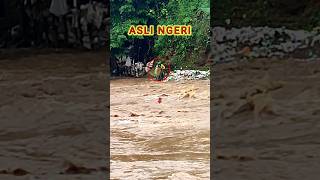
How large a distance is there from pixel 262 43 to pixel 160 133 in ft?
23.5

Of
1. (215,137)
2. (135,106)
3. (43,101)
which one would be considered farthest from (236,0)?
(215,137)

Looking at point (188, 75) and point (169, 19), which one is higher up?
point (169, 19)

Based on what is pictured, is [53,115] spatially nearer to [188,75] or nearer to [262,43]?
[262,43]

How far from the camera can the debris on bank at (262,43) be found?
15.1 m

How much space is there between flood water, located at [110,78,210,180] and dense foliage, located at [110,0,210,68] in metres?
2.86

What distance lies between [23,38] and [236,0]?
19.9ft

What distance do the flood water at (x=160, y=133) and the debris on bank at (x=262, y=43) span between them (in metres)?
1.21

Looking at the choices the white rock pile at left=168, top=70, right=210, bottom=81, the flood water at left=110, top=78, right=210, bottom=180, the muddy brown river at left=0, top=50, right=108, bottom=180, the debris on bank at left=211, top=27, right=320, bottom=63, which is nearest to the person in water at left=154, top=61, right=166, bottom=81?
the white rock pile at left=168, top=70, right=210, bottom=81

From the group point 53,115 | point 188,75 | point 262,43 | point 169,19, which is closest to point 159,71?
point 188,75

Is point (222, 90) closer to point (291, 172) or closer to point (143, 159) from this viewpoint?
point (143, 159)

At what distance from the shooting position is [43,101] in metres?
10.7

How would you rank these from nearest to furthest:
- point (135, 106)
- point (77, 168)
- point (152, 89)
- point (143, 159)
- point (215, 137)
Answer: point (77, 168) < point (143, 159) < point (215, 137) < point (135, 106) < point (152, 89)

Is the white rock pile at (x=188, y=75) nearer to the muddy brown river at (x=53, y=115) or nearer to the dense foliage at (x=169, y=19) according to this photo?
the dense foliage at (x=169, y=19)

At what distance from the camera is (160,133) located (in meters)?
9.40
